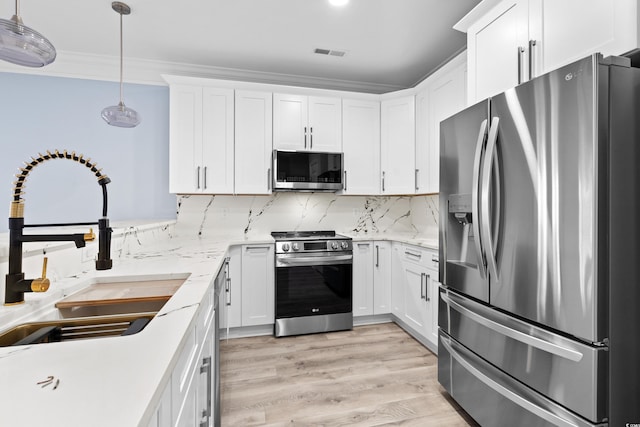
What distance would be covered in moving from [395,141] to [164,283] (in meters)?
2.70

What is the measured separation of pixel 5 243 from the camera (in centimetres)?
108

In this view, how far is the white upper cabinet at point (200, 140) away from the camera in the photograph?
3043 mm

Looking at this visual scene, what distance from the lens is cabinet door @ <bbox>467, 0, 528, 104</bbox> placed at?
1.69m

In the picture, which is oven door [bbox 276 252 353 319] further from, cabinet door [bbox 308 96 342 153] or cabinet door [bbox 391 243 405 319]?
cabinet door [bbox 308 96 342 153]

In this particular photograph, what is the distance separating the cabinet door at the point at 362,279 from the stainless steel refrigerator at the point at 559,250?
1.58 metres

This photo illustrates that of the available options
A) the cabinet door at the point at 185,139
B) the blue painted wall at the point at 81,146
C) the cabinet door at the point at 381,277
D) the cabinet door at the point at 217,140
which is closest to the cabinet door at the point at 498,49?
the cabinet door at the point at 381,277

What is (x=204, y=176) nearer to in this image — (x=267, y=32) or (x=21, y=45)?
(x=267, y=32)

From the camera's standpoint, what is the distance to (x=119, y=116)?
92.8 inches

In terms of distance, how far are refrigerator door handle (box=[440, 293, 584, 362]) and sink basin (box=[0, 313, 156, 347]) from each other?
146 centimetres

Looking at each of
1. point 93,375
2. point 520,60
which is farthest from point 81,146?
point 520,60

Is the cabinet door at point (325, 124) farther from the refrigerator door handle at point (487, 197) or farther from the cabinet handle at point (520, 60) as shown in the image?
the refrigerator door handle at point (487, 197)

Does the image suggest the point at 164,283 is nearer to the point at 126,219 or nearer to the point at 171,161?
the point at 171,161

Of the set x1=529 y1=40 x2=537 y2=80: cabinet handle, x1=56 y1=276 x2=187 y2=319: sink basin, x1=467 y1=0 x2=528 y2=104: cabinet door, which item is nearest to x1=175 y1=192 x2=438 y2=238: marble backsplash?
x1=467 y1=0 x2=528 y2=104: cabinet door

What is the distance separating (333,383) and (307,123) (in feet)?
7.82
